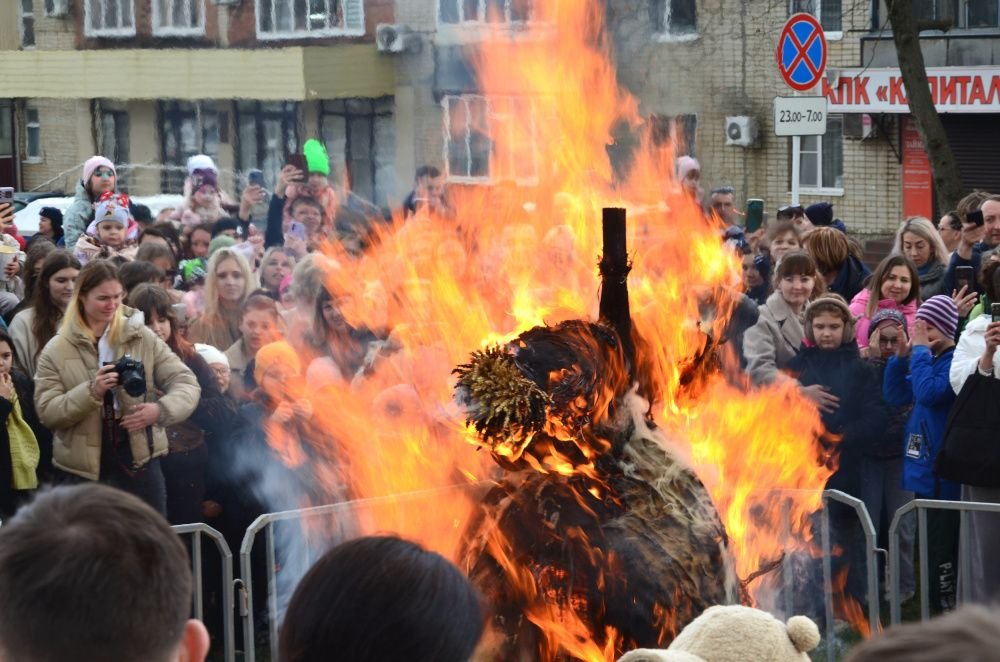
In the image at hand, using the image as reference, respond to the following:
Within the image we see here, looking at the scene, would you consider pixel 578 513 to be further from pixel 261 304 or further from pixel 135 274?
pixel 135 274

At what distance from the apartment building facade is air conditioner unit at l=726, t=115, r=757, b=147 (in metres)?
5.29

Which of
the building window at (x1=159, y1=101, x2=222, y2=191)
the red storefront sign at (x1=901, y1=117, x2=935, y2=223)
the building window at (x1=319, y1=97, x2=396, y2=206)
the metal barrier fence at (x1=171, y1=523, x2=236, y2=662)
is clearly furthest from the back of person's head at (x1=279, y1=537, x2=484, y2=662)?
the building window at (x1=159, y1=101, x2=222, y2=191)

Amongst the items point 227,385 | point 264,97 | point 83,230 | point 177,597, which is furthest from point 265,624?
point 264,97

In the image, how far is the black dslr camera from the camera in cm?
717

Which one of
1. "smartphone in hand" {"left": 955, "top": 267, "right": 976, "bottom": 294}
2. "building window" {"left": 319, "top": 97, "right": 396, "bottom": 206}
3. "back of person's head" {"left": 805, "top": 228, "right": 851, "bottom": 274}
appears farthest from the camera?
"building window" {"left": 319, "top": 97, "right": 396, "bottom": 206}

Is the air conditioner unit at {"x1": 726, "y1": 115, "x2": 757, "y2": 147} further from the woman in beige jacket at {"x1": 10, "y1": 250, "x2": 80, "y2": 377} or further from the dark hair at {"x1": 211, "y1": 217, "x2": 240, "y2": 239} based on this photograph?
the woman in beige jacket at {"x1": 10, "y1": 250, "x2": 80, "y2": 377}

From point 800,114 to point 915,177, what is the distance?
1243cm

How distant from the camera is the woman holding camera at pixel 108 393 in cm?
720

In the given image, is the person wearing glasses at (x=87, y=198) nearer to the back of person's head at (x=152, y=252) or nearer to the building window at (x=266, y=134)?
the back of person's head at (x=152, y=252)

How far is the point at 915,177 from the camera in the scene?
24.0m

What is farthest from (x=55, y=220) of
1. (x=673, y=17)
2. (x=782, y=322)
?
(x=782, y=322)

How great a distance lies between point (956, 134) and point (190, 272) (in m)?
16.6

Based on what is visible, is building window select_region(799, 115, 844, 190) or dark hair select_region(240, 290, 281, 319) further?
building window select_region(799, 115, 844, 190)

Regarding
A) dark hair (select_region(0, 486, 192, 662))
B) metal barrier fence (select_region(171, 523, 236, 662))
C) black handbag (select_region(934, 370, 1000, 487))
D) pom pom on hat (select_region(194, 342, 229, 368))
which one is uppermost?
dark hair (select_region(0, 486, 192, 662))
